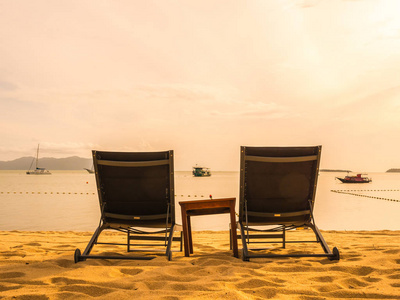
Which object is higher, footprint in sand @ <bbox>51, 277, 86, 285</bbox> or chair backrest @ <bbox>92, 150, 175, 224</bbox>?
chair backrest @ <bbox>92, 150, 175, 224</bbox>

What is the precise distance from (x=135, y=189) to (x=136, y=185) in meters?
0.05

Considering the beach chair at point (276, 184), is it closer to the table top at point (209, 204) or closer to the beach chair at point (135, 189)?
the table top at point (209, 204)

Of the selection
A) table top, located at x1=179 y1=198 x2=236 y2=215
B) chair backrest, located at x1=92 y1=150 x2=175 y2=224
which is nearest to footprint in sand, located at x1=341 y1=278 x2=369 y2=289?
table top, located at x1=179 y1=198 x2=236 y2=215

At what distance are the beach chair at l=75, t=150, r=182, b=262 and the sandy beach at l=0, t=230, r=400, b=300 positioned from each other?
495 mm

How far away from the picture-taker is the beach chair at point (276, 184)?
3.68 metres

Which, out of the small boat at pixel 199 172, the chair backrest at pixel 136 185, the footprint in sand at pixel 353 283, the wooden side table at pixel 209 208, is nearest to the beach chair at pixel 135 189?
the chair backrest at pixel 136 185

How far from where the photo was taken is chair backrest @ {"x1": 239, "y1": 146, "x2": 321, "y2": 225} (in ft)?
12.1

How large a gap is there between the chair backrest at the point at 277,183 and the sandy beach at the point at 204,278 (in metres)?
0.50

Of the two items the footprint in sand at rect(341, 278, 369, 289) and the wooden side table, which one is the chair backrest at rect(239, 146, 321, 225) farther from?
the footprint in sand at rect(341, 278, 369, 289)

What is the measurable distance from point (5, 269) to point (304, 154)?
10.3 ft

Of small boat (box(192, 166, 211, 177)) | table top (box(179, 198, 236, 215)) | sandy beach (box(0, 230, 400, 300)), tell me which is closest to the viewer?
sandy beach (box(0, 230, 400, 300))

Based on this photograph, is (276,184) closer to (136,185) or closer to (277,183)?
(277,183)

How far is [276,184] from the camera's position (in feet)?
12.3

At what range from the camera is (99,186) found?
3754 mm
